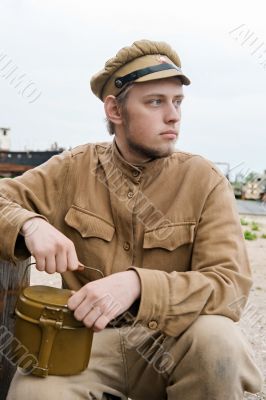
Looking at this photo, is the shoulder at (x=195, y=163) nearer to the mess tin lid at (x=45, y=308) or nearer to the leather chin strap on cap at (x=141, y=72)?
the leather chin strap on cap at (x=141, y=72)

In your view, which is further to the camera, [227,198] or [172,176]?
[172,176]

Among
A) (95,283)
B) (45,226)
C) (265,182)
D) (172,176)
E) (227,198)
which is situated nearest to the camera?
(95,283)

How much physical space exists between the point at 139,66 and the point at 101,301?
3.64ft

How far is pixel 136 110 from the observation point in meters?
2.48

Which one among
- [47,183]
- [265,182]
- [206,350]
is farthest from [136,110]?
[265,182]

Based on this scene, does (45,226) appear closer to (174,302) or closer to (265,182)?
(174,302)

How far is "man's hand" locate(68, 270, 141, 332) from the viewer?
1.96 m

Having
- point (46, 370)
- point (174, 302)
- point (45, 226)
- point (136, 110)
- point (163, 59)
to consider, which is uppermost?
point (163, 59)

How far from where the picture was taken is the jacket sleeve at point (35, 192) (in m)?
2.35

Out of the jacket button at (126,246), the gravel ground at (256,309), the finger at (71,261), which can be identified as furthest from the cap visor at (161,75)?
the gravel ground at (256,309)

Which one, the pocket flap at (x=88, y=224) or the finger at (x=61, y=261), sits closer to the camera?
the finger at (x=61, y=261)

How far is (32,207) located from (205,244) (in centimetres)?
85

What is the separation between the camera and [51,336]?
6.57 ft

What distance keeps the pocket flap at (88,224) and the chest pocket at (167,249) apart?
18cm
